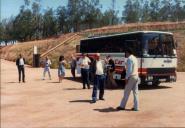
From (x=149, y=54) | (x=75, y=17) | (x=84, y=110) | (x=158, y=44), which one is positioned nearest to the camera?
(x=84, y=110)

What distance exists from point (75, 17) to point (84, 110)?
326 ft

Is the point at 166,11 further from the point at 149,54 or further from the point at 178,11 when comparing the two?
the point at 149,54

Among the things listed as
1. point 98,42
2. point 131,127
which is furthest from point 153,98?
point 98,42

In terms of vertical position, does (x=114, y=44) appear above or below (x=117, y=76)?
above

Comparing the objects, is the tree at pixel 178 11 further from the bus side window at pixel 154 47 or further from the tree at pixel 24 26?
the bus side window at pixel 154 47

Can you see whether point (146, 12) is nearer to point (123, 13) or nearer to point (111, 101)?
point (123, 13)

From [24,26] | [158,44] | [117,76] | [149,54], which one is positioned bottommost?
[117,76]

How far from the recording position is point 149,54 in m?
20.6

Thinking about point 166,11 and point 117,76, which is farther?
point 166,11

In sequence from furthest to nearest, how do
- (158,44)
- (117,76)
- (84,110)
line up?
(117,76) < (158,44) < (84,110)

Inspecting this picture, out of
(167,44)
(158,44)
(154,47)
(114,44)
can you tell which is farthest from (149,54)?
(114,44)

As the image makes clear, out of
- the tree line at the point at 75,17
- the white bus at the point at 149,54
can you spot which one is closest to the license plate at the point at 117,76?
the white bus at the point at 149,54

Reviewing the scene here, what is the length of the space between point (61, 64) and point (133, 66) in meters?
11.9

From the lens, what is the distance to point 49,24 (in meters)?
118
